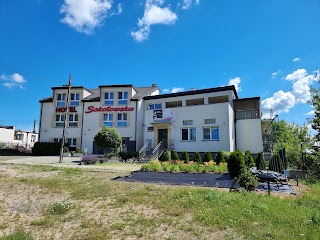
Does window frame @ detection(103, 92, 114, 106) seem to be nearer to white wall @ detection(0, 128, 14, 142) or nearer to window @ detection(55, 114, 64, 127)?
window @ detection(55, 114, 64, 127)

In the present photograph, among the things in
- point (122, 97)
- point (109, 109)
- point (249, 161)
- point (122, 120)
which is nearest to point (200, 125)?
point (249, 161)

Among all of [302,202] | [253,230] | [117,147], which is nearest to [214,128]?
[117,147]

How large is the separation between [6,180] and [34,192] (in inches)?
119

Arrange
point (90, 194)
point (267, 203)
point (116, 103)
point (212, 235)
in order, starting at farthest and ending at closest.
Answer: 1. point (116, 103)
2. point (90, 194)
3. point (267, 203)
4. point (212, 235)

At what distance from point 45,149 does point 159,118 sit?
1487 cm

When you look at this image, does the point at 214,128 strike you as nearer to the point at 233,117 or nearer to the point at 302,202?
the point at 233,117

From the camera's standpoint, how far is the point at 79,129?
1256 inches

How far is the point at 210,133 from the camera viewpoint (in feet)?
81.6

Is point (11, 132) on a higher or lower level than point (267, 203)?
higher

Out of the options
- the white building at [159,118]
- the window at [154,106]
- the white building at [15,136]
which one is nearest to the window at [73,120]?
the white building at [159,118]

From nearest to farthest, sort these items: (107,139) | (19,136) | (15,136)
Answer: (107,139) < (15,136) < (19,136)

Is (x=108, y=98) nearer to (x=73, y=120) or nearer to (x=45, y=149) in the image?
(x=73, y=120)

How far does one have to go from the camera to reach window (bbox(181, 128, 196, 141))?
25.6m

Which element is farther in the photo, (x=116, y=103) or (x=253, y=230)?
(x=116, y=103)
